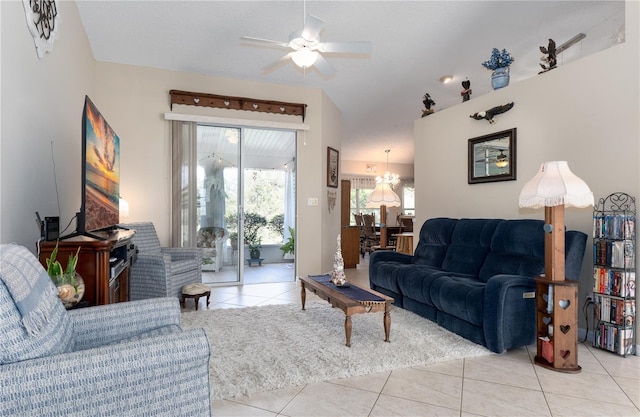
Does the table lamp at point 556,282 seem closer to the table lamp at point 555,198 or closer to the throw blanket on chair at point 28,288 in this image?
the table lamp at point 555,198

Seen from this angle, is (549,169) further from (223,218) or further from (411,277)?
(223,218)

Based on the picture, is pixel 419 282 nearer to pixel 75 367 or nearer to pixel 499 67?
pixel 499 67

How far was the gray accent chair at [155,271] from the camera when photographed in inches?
141

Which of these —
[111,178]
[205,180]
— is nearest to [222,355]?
[111,178]

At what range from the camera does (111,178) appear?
3.05 meters

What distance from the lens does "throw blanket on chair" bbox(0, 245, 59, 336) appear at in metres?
1.12

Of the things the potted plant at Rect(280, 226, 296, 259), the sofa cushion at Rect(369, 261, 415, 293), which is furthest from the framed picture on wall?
the sofa cushion at Rect(369, 261, 415, 293)

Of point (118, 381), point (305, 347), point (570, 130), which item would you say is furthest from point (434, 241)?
point (118, 381)

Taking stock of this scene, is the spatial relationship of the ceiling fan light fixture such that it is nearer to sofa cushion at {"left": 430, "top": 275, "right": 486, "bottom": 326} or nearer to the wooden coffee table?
the wooden coffee table

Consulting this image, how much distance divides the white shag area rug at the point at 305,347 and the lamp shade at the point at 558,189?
1.20 m

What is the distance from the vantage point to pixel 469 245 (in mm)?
3652

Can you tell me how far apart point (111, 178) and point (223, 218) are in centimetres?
229

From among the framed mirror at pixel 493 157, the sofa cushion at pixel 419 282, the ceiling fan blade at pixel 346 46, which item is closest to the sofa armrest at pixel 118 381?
the sofa cushion at pixel 419 282

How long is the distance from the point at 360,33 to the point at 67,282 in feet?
13.0
